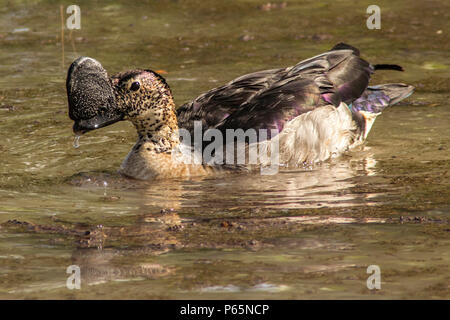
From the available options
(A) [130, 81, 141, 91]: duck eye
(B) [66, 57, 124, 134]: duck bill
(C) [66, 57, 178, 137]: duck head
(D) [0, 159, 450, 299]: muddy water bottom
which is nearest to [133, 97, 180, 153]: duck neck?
(C) [66, 57, 178, 137]: duck head

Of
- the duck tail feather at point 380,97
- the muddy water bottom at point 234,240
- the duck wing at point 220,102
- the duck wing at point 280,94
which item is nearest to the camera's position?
the muddy water bottom at point 234,240

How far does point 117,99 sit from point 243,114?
1234 mm

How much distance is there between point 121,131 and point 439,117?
355 cm

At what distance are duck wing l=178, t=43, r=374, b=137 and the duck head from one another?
0.48 m

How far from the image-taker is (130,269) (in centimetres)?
511

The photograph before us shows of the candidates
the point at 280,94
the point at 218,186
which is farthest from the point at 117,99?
the point at 280,94

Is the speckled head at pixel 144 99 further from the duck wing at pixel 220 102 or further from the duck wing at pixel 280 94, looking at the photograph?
the duck wing at pixel 280 94

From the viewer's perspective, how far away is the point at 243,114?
843 cm

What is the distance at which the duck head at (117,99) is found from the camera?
24.3ft

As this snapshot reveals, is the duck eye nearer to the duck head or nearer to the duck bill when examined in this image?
the duck head

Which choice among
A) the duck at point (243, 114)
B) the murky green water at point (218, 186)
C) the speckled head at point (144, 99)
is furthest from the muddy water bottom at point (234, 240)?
the speckled head at point (144, 99)

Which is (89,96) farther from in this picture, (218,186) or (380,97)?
(380,97)

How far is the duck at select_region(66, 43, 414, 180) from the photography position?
8.05m
